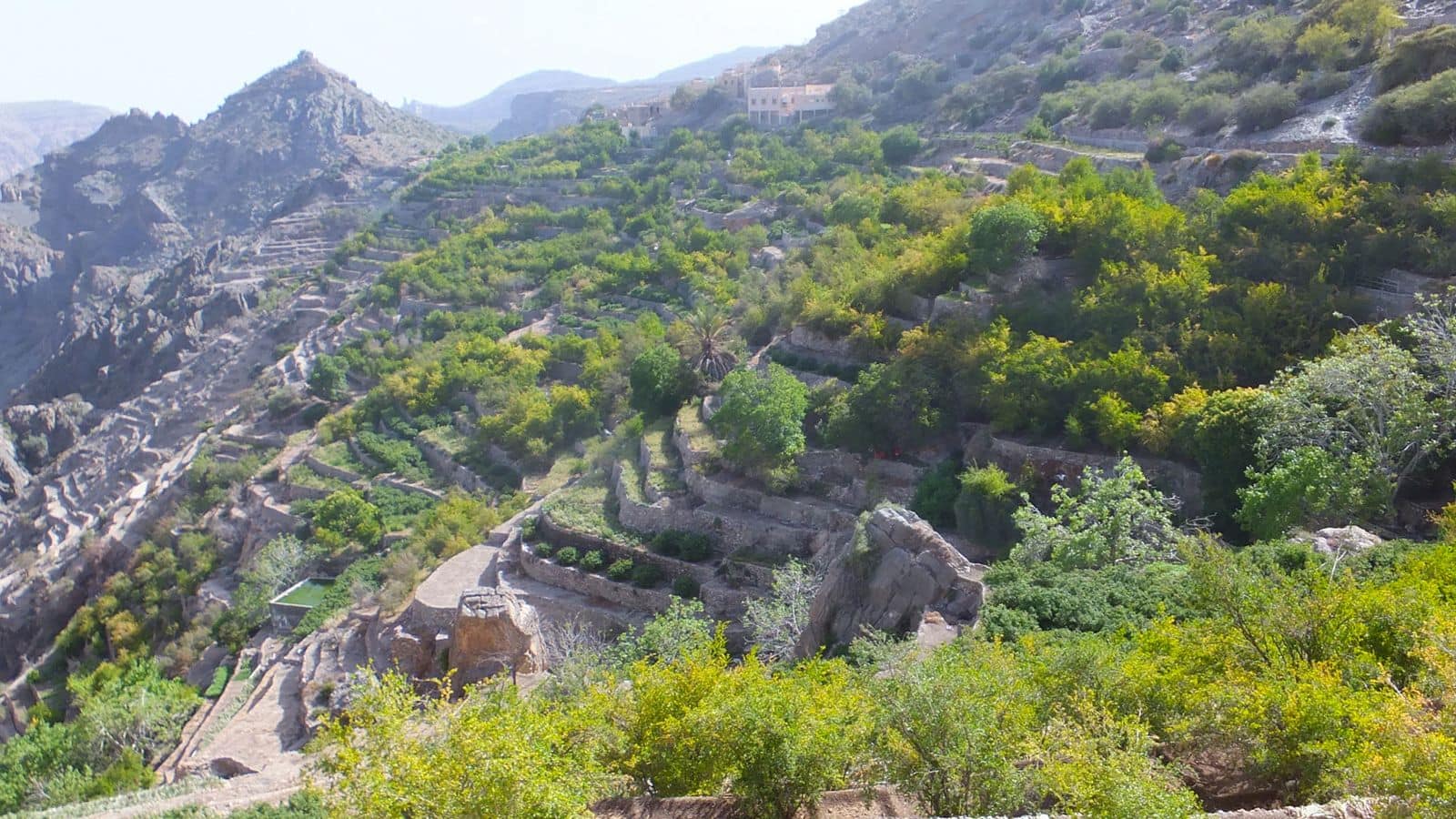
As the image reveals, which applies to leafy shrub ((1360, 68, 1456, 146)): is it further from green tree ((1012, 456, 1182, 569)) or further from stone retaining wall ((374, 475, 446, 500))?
stone retaining wall ((374, 475, 446, 500))

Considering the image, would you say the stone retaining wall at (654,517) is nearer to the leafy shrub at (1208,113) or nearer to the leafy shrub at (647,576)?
the leafy shrub at (647,576)

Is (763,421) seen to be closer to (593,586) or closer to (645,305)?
(593,586)

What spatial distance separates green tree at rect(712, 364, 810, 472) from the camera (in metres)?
22.6

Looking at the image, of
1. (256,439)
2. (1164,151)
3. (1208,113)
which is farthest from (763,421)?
(256,439)

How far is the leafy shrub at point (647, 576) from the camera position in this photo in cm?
2197

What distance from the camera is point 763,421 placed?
22656 millimetres

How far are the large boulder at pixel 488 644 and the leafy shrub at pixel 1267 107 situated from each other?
82.6 feet

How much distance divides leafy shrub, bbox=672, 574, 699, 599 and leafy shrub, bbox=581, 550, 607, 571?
207 centimetres

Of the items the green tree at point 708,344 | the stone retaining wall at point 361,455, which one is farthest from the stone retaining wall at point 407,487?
the green tree at point 708,344

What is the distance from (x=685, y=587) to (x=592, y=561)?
8.17 ft

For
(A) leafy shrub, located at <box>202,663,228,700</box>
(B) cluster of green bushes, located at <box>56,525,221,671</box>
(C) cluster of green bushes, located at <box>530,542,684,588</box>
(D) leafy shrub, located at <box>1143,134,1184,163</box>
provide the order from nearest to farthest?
(C) cluster of green bushes, located at <box>530,542,684,588</box>
(A) leafy shrub, located at <box>202,663,228,700</box>
(D) leafy shrub, located at <box>1143,134,1184,163</box>
(B) cluster of green bushes, located at <box>56,525,221,671</box>

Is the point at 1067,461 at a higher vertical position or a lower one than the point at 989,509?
higher

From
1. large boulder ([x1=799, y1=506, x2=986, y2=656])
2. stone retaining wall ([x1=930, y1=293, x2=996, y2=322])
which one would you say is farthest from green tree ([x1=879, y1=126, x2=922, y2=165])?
large boulder ([x1=799, y1=506, x2=986, y2=656])

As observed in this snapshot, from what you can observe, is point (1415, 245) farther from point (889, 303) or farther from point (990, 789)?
point (990, 789)
